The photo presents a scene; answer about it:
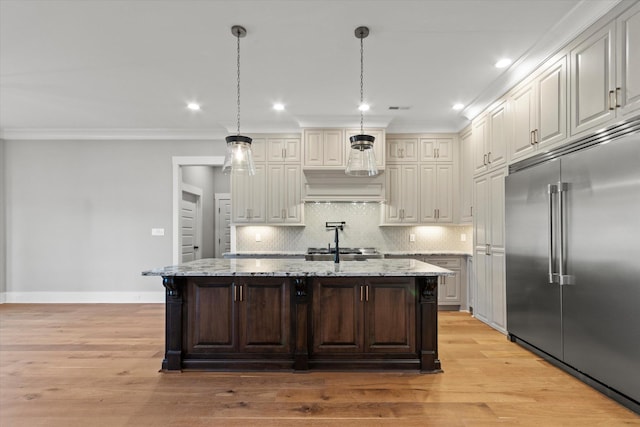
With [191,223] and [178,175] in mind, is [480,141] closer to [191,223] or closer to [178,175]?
[178,175]

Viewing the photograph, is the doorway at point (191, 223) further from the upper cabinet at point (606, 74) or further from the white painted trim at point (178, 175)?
the upper cabinet at point (606, 74)

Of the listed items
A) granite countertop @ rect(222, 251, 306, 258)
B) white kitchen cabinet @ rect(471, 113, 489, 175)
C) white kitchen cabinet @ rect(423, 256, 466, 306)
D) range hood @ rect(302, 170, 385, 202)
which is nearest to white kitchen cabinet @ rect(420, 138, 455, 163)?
white kitchen cabinet @ rect(471, 113, 489, 175)

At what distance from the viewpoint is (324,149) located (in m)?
5.43

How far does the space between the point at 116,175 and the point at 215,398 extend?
15.2 ft

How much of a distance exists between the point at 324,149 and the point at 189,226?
3.16 m

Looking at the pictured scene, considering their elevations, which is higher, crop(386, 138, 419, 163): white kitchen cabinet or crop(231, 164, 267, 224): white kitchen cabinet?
crop(386, 138, 419, 163): white kitchen cabinet

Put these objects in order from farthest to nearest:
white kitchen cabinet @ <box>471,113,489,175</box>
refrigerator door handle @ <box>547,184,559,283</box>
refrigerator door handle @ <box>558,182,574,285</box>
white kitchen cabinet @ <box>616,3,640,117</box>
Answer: white kitchen cabinet @ <box>471,113,489,175</box> < refrigerator door handle @ <box>547,184,559,283</box> < refrigerator door handle @ <box>558,182,574,285</box> < white kitchen cabinet @ <box>616,3,640,117</box>

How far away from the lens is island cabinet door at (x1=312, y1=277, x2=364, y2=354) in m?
3.04

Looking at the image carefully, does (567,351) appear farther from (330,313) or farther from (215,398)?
(215,398)

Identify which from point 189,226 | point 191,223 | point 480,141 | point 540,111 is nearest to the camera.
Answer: point 540,111

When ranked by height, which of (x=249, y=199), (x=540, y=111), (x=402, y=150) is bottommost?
(x=249, y=199)

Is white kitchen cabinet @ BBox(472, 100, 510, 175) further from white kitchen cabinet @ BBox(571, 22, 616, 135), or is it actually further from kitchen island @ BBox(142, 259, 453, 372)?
kitchen island @ BBox(142, 259, 453, 372)

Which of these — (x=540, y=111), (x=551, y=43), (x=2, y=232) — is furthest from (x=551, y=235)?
(x=2, y=232)

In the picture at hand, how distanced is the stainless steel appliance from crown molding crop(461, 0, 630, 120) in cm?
246
